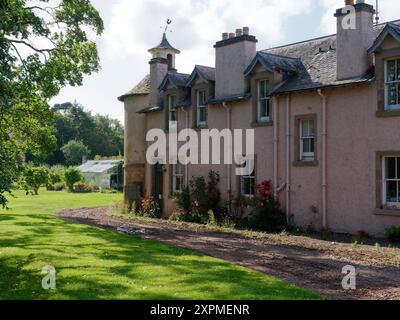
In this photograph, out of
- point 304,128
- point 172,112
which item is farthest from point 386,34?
point 172,112

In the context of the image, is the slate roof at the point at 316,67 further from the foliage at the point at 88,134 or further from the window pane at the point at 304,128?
the foliage at the point at 88,134

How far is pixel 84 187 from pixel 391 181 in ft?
134

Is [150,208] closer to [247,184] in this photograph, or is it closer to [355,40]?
[247,184]

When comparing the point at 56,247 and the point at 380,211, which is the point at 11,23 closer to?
the point at 56,247

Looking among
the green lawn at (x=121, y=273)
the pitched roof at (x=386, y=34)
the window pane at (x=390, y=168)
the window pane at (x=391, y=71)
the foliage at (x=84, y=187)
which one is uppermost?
the pitched roof at (x=386, y=34)

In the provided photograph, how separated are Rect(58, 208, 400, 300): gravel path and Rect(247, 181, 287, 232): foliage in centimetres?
189

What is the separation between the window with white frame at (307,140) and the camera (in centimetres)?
1903

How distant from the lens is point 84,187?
5303cm

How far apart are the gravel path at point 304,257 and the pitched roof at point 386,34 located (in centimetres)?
652

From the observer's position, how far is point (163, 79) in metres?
26.6

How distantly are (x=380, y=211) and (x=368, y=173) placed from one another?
4.35ft

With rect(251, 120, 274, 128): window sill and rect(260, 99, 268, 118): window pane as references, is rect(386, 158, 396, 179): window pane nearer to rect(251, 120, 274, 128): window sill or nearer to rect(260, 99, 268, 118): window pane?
rect(251, 120, 274, 128): window sill

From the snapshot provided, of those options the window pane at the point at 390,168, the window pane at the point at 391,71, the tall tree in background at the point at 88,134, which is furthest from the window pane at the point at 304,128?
the tall tree in background at the point at 88,134

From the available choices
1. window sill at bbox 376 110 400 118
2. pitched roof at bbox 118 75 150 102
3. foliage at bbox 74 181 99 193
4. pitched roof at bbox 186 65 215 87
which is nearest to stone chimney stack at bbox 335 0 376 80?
window sill at bbox 376 110 400 118
